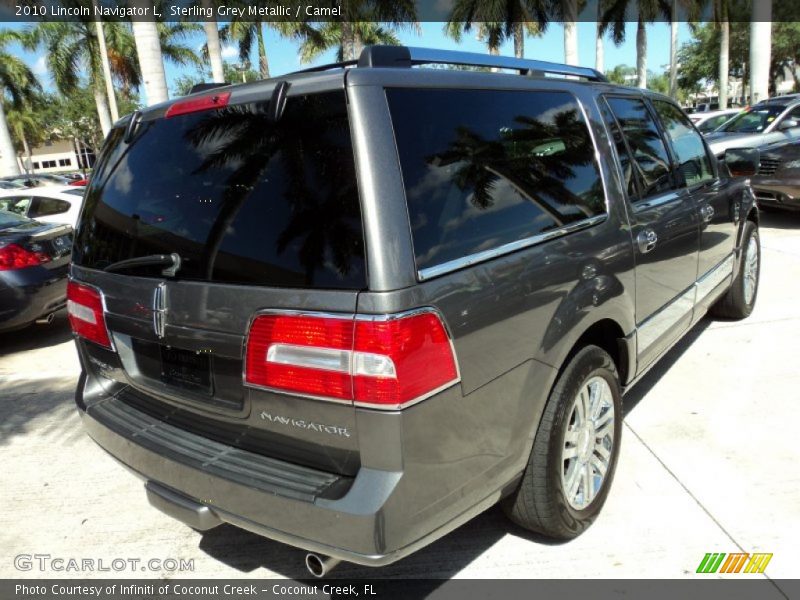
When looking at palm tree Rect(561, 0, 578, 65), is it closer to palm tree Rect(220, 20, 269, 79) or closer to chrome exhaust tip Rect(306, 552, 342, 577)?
palm tree Rect(220, 20, 269, 79)

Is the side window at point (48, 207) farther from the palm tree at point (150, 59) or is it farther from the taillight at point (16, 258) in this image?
the taillight at point (16, 258)

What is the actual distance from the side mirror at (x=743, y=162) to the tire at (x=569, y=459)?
2.92 metres

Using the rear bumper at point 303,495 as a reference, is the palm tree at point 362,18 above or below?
above

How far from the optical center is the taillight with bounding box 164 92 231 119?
2217 millimetres

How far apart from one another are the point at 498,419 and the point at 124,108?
153 feet

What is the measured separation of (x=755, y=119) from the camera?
40.2 ft

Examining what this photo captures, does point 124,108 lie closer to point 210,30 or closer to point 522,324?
point 210,30

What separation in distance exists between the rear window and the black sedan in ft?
12.9

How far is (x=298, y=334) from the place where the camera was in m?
1.90

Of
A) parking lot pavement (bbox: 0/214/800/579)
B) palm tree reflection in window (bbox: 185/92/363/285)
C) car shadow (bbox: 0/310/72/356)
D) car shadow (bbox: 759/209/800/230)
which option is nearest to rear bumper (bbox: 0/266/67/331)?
car shadow (bbox: 0/310/72/356)

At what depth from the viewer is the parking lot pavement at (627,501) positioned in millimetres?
2639

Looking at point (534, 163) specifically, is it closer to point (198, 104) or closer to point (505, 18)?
point (198, 104)

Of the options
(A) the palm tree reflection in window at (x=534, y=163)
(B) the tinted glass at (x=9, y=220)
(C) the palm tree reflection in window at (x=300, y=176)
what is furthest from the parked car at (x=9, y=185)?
(A) the palm tree reflection in window at (x=534, y=163)

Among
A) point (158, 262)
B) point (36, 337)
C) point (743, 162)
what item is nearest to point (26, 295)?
point (36, 337)
